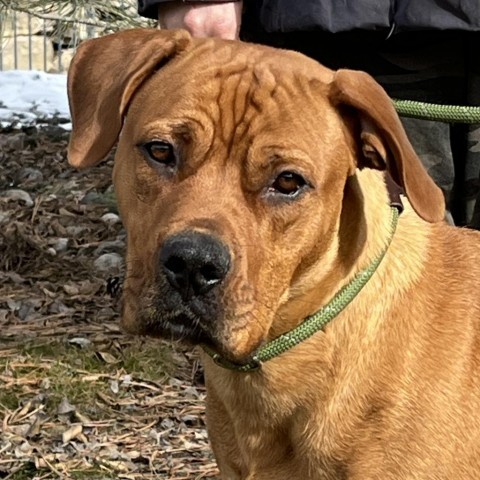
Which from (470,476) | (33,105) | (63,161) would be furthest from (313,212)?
(33,105)

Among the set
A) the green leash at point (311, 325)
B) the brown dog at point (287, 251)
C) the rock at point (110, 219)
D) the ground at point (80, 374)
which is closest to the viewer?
the brown dog at point (287, 251)

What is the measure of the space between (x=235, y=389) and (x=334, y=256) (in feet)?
1.78

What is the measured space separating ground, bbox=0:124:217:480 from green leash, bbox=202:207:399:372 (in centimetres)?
151

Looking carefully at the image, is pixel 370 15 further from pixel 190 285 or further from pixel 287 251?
pixel 190 285

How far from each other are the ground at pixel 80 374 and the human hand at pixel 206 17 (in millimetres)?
1871

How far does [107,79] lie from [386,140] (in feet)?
2.80

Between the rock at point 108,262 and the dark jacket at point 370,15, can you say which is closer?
the dark jacket at point 370,15

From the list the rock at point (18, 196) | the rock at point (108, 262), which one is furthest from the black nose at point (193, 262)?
the rock at point (18, 196)

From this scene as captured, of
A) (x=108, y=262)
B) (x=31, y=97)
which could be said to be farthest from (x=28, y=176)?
(x=31, y=97)

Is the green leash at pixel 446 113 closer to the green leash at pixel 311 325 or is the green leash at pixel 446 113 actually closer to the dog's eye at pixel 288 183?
the green leash at pixel 311 325

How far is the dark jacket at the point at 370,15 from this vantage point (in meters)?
4.07

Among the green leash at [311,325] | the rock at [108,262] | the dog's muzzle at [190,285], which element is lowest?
the rock at [108,262]

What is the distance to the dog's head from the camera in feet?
9.77

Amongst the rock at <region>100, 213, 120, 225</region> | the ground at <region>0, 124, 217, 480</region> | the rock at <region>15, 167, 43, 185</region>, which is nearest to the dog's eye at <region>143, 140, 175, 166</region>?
the ground at <region>0, 124, 217, 480</region>
